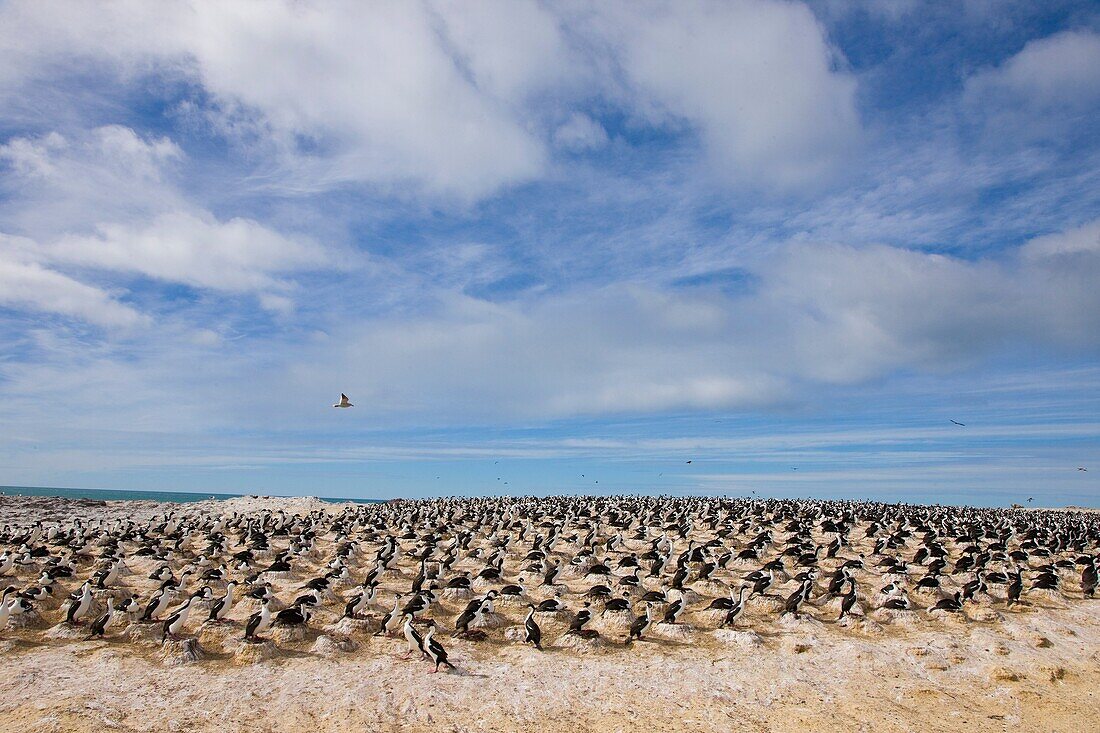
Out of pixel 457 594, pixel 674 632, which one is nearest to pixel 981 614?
pixel 674 632

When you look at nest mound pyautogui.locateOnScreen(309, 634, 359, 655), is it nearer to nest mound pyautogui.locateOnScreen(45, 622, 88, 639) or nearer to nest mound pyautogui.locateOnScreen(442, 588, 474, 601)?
nest mound pyautogui.locateOnScreen(442, 588, 474, 601)

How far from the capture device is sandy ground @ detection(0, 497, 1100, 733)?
16.2m

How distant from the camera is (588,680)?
18500mm

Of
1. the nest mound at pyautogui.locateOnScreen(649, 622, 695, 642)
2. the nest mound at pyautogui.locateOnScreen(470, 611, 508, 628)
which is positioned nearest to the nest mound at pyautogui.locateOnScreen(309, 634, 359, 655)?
the nest mound at pyautogui.locateOnScreen(470, 611, 508, 628)

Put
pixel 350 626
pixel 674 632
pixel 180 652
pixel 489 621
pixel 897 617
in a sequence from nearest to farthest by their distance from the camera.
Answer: pixel 180 652 < pixel 350 626 < pixel 674 632 < pixel 489 621 < pixel 897 617

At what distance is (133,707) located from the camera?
15977 millimetres

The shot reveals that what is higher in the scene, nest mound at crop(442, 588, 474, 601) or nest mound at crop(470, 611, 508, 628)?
nest mound at crop(442, 588, 474, 601)

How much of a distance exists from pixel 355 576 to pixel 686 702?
17506 millimetres

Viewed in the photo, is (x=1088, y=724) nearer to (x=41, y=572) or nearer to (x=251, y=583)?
(x=251, y=583)

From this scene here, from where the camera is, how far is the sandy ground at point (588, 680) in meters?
16.2

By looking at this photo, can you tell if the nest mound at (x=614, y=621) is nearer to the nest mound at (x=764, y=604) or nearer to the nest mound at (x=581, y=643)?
the nest mound at (x=581, y=643)

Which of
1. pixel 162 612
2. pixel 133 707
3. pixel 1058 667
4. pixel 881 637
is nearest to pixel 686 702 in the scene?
pixel 881 637

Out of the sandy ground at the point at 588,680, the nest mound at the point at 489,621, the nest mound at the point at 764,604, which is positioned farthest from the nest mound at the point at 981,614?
the nest mound at the point at 489,621

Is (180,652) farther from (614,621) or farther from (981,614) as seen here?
(981,614)
